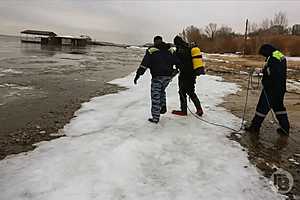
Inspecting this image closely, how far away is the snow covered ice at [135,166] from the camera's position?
392cm

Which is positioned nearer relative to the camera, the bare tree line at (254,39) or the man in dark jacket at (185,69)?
the man in dark jacket at (185,69)

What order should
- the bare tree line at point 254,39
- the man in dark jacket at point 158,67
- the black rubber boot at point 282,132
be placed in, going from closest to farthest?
1. the man in dark jacket at point 158,67
2. the black rubber boot at point 282,132
3. the bare tree line at point 254,39

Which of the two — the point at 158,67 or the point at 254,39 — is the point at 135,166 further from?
the point at 254,39

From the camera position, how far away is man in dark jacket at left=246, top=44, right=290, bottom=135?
629cm

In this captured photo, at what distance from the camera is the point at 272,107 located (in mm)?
6578

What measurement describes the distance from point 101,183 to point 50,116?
467 centimetres

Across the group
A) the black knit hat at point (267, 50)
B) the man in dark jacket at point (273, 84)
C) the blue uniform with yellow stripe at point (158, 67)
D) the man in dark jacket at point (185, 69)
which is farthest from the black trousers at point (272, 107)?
the blue uniform with yellow stripe at point (158, 67)

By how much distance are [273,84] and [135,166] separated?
3.54 meters

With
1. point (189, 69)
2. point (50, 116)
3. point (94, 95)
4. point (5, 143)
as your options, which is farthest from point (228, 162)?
point (94, 95)

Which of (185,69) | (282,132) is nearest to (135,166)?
(185,69)

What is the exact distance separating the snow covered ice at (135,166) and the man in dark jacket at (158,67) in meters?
0.56

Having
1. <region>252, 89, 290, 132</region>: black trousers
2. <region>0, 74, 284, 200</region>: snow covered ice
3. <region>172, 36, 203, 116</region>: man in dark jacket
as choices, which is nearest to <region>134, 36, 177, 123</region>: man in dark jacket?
<region>172, 36, 203, 116</region>: man in dark jacket

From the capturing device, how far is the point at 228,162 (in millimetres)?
4992

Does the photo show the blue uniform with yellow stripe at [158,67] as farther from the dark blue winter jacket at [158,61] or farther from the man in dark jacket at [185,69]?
the man in dark jacket at [185,69]
